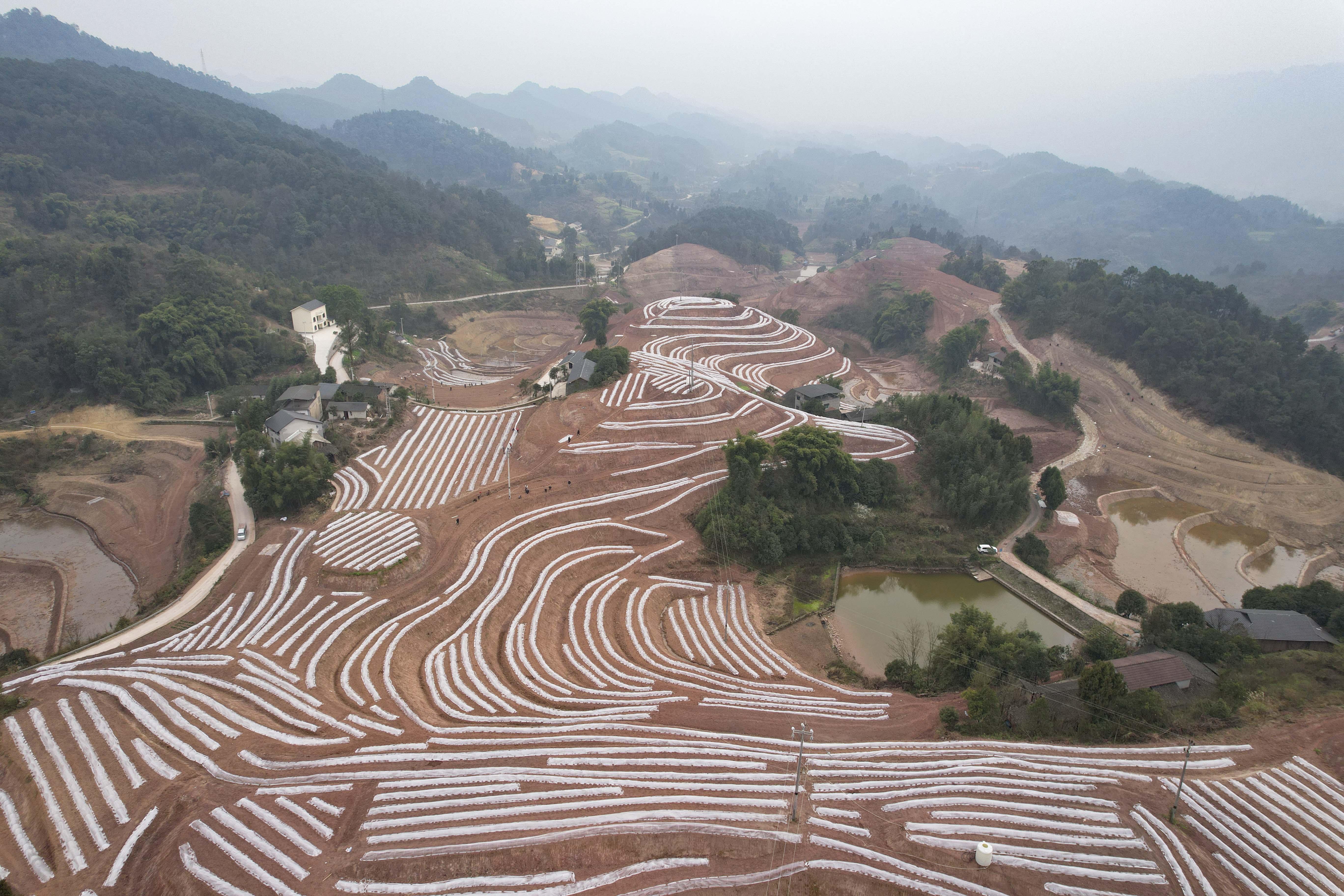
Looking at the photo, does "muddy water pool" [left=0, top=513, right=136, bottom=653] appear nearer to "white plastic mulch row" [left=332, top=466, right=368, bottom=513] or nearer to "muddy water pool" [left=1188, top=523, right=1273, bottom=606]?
"white plastic mulch row" [left=332, top=466, right=368, bottom=513]

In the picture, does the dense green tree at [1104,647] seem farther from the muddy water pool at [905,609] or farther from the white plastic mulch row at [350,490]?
the white plastic mulch row at [350,490]

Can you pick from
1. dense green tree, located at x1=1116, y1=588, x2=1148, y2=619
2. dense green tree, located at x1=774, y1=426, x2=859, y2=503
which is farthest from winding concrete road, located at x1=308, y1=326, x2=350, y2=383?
dense green tree, located at x1=1116, y1=588, x2=1148, y2=619

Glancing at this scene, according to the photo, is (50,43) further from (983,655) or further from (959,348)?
(983,655)

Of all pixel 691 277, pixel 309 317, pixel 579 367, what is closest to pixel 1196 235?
pixel 691 277

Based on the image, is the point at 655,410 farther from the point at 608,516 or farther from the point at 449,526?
the point at 449,526

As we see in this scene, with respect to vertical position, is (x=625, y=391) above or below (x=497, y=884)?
above
